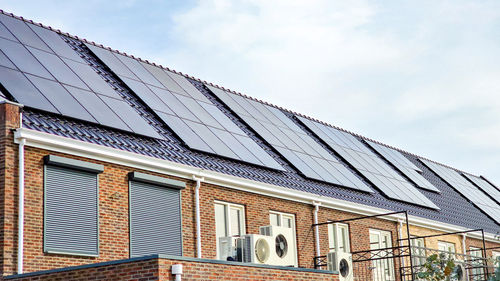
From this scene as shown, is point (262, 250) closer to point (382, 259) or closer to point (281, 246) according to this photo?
point (281, 246)

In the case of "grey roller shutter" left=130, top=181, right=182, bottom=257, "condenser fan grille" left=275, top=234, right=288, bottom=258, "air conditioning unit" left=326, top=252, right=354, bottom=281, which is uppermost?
"grey roller shutter" left=130, top=181, right=182, bottom=257

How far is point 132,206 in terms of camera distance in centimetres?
1814

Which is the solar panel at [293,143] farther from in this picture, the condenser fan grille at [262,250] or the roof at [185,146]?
the condenser fan grille at [262,250]

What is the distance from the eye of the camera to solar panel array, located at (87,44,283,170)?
21891 mm

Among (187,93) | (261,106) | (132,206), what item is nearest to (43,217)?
(132,206)

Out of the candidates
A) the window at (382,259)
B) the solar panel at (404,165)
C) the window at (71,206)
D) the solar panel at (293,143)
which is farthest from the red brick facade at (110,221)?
the solar panel at (404,165)

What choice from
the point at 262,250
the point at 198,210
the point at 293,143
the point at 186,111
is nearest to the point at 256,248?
the point at 262,250

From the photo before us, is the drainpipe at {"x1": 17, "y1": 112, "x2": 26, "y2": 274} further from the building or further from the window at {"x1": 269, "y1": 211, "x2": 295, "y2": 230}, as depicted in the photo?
the window at {"x1": 269, "y1": 211, "x2": 295, "y2": 230}

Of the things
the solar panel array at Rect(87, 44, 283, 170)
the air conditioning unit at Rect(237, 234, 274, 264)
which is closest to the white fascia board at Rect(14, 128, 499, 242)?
the solar panel array at Rect(87, 44, 283, 170)

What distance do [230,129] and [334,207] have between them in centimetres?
400

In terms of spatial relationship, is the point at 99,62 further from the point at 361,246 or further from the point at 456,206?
the point at 456,206

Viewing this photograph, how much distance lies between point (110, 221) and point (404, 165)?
2151 cm

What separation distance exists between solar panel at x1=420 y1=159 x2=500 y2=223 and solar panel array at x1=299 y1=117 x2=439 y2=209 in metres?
7.24

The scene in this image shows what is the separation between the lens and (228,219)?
2080 centimetres
